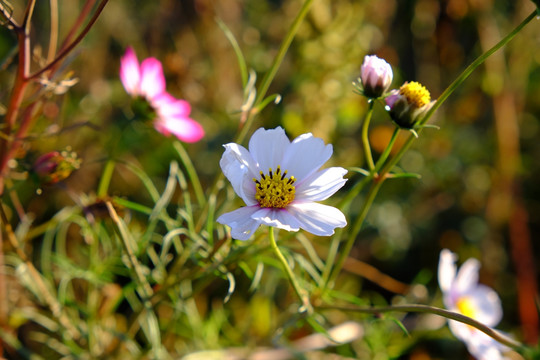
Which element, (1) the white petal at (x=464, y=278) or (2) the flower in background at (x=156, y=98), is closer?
(2) the flower in background at (x=156, y=98)

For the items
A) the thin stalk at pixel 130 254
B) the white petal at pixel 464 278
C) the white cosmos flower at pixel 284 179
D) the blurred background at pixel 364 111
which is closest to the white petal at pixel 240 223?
the white cosmos flower at pixel 284 179

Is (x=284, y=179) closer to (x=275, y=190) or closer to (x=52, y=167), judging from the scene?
(x=275, y=190)

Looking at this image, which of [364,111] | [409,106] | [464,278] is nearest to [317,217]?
[409,106]

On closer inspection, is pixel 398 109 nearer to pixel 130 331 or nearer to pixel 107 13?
pixel 130 331

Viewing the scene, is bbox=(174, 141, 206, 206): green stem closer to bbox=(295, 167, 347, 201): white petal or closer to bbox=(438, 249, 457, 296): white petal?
bbox=(295, 167, 347, 201): white petal

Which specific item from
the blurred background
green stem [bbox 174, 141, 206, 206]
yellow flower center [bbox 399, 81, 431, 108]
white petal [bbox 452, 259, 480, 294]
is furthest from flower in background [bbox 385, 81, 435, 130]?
the blurred background

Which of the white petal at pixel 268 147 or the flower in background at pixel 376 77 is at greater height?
the flower in background at pixel 376 77

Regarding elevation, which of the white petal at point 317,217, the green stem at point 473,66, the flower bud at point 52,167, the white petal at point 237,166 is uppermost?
the green stem at point 473,66

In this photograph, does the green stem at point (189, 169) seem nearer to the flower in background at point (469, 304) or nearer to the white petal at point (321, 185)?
the white petal at point (321, 185)
